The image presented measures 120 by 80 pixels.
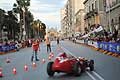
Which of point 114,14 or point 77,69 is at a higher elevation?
point 114,14

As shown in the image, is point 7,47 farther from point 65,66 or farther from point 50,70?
point 65,66

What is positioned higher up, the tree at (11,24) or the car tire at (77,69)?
the tree at (11,24)

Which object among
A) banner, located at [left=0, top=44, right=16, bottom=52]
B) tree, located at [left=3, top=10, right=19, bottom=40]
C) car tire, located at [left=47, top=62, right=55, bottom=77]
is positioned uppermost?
tree, located at [left=3, top=10, right=19, bottom=40]

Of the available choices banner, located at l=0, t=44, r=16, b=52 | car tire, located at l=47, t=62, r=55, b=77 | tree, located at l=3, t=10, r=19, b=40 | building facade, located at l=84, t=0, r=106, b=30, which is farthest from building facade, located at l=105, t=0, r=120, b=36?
tree, located at l=3, t=10, r=19, b=40

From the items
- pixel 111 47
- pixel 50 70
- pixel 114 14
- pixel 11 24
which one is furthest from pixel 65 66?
pixel 11 24

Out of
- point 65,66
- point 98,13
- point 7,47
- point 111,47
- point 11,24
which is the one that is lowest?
point 7,47

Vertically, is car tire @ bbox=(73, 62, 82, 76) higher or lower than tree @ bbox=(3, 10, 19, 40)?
lower

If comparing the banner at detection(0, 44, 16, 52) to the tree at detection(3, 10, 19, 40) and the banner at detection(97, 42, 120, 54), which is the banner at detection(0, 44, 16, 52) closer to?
the banner at detection(97, 42, 120, 54)

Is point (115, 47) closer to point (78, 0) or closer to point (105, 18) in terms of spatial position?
point (105, 18)

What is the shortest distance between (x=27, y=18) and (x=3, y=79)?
11277cm

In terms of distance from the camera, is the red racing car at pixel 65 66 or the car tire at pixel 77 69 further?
the car tire at pixel 77 69

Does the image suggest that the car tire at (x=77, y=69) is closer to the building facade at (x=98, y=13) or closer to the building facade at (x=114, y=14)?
the building facade at (x=114, y=14)

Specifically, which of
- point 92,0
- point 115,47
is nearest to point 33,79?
point 115,47

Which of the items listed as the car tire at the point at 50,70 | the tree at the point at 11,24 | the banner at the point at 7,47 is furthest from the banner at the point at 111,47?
the tree at the point at 11,24
